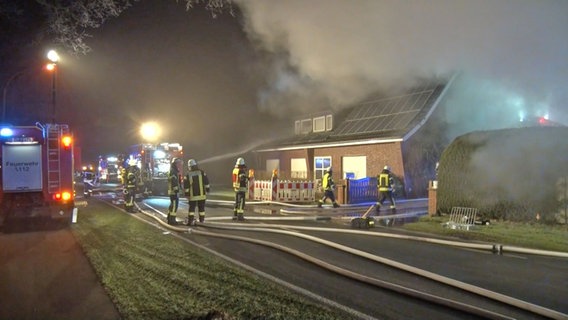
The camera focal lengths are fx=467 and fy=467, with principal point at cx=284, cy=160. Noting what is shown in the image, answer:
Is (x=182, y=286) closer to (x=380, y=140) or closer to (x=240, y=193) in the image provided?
(x=240, y=193)

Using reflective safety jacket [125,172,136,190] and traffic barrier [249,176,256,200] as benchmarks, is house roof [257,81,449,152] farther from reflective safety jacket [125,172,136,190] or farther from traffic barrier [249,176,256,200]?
reflective safety jacket [125,172,136,190]

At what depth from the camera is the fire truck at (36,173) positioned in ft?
35.9

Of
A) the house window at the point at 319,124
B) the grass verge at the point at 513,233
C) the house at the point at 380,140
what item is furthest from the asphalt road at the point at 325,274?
the house window at the point at 319,124

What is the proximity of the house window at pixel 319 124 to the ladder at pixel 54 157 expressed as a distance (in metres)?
14.8

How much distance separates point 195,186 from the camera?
11156 millimetres

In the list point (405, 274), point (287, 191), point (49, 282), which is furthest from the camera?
point (287, 191)

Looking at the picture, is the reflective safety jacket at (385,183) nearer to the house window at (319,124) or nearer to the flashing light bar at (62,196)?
the flashing light bar at (62,196)

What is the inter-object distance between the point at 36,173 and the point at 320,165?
14.3m

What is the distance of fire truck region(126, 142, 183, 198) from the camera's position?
22.4 metres

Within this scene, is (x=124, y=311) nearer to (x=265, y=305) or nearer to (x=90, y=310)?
(x=90, y=310)

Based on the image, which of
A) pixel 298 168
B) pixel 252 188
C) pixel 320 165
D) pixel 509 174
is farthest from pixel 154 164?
pixel 509 174

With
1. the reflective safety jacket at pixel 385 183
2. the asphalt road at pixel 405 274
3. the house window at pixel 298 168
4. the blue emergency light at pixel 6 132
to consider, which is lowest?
the asphalt road at pixel 405 274

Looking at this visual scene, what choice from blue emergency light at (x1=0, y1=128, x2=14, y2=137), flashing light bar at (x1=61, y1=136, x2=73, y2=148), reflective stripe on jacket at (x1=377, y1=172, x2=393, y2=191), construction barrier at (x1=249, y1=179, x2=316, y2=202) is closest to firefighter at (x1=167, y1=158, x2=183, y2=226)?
flashing light bar at (x1=61, y1=136, x2=73, y2=148)

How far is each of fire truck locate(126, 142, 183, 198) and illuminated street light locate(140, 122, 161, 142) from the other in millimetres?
8837
